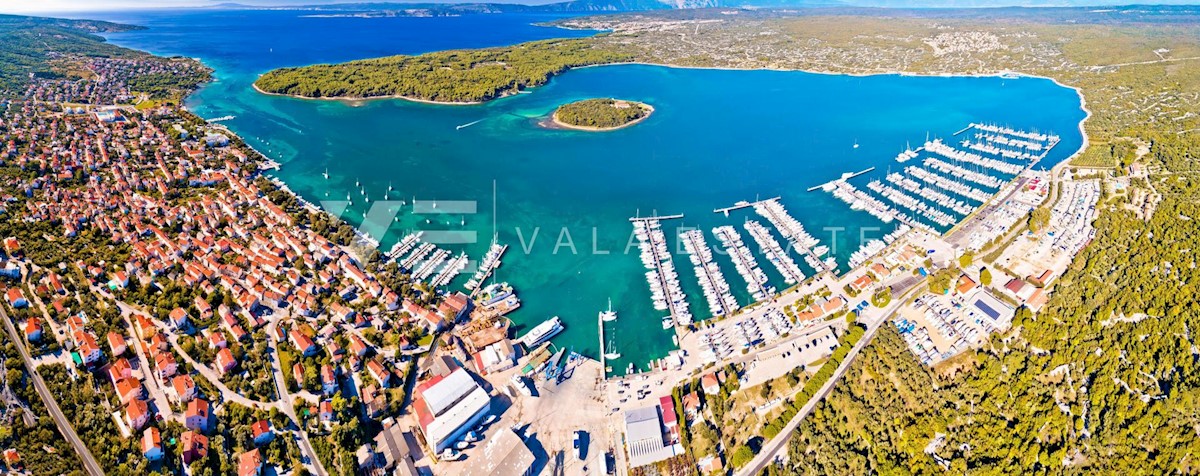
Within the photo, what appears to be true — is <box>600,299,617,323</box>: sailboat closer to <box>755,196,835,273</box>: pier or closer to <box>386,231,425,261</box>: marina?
<box>755,196,835,273</box>: pier

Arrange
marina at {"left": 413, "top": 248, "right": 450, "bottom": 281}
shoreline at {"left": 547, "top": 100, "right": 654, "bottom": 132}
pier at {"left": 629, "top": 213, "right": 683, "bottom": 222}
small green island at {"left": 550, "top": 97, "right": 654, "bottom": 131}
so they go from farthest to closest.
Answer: small green island at {"left": 550, "top": 97, "right": 654, "bottom": 131} < shoreline at {"left": 547, "top": 100, "right": 654, "bottom": 132} < pier at {"left": 629, "top": 213, "right": 683, "bottom": 222} < marina at {"left": 413, "top": 248, "right": 450, "bottom": 281}

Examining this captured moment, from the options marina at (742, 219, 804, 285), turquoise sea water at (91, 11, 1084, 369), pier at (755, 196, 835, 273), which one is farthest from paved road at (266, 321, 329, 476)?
pier at (755, 196, 835, 273)

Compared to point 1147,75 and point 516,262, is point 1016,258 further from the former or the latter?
point 1147,75

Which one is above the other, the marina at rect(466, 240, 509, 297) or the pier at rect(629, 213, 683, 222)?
the pier at rect(629, 213, 683, 222)

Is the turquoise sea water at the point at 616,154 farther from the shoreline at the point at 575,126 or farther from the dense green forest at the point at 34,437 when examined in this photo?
the dense green forest at the point at 34,437

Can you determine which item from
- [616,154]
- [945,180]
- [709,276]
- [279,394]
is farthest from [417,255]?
[945,180]

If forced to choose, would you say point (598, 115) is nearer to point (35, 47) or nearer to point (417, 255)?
point (417, 255)

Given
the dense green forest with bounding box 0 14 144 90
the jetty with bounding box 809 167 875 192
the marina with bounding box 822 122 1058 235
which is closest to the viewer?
the marina with bounding box 822 122 1058 235
